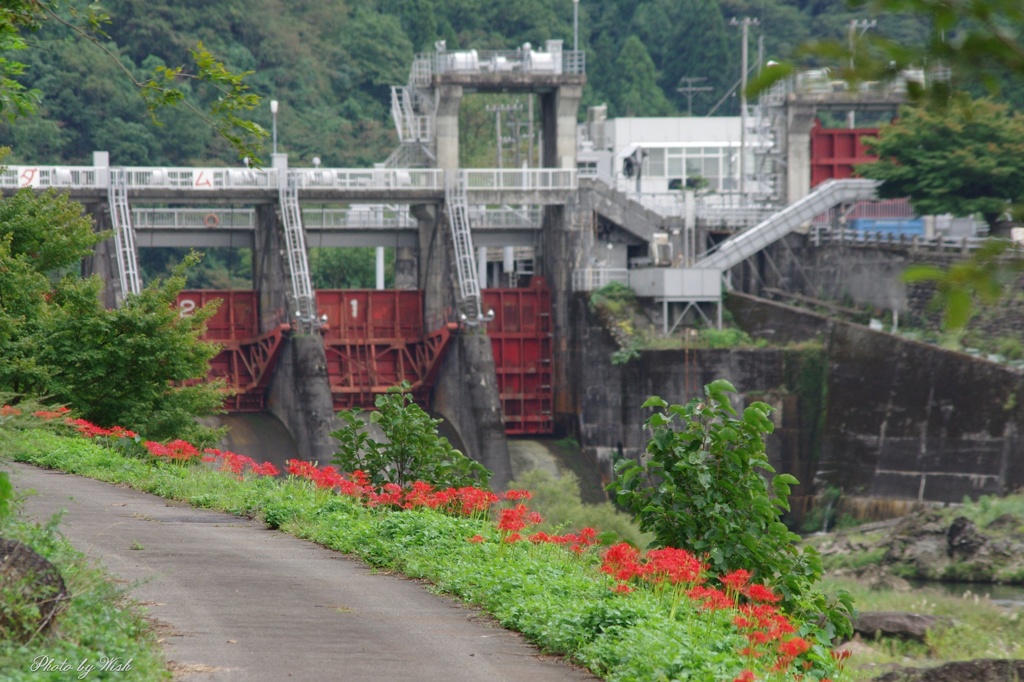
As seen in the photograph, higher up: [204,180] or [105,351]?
[204,180]

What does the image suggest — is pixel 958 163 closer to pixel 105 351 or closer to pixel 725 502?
pixel 105 351

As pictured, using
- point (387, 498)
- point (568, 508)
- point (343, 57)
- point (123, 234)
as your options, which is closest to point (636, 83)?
point (343, 57)

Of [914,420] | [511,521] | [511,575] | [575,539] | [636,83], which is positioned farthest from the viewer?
[636,83]

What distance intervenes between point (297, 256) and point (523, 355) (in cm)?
999

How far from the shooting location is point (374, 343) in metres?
54.9

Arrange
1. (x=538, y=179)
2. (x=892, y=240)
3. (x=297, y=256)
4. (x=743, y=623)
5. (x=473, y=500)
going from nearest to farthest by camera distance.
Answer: (x=743, y=623)
(x=473, y=500)
(x=297, y=256)
(x=892, y=240)
(x=538, y=179)

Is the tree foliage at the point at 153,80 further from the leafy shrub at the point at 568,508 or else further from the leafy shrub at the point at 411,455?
the leafy shrub at the point at 568,508

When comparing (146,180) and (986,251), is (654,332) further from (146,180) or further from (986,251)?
(986,251)

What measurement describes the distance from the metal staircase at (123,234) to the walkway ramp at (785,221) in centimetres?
1982

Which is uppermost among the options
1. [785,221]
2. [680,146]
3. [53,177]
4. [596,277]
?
[680,146]

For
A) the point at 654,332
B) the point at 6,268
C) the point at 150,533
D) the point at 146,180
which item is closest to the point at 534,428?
the point at 654,332

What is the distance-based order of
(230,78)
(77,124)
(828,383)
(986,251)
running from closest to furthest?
1. (986,251)
2. (230,78)
3. (828,383)
4. (77,124)

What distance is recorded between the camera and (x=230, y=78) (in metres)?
11.6

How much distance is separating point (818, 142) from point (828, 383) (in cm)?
1949
